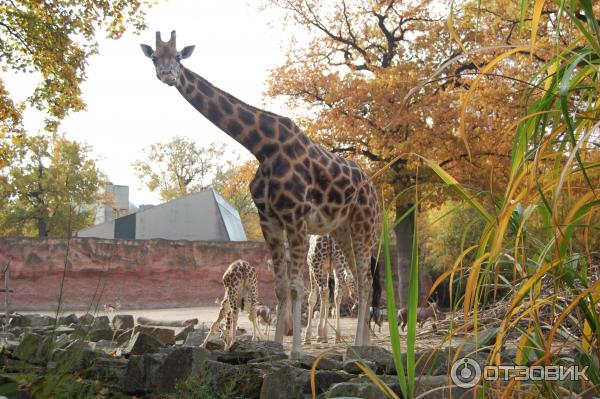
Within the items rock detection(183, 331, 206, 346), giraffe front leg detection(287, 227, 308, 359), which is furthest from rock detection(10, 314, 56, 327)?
giraffe front leg detection(287, 227, 308, 359)

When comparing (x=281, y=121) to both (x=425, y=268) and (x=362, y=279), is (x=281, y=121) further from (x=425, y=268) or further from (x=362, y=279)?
(x=425, y=268)

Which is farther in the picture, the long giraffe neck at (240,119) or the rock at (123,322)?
the rock at (123,322)

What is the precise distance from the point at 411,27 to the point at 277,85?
4311 millimetres

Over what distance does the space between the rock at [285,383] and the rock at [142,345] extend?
2043 millimetres

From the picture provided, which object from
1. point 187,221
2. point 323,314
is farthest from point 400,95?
point 187,221

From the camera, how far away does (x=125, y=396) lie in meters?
4.68

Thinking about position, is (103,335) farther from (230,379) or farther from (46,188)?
(46,188)

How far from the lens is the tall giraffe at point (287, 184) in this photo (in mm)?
6059

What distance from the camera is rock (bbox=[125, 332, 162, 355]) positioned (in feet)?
19.2

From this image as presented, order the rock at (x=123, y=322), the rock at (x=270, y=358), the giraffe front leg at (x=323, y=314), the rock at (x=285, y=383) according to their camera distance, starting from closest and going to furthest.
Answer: the rock at (x=285, y=383), the rock at (x=270, y=358), the giraffe front leg at (x=323, y=314), the rock at (x=123, y=322)

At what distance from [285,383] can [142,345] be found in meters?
2.35

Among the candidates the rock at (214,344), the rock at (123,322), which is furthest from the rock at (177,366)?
the rock at (123,322)

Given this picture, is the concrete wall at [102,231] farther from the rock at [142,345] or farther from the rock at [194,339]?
the rock at [142,345]

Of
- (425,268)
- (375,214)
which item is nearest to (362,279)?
(375,214)
